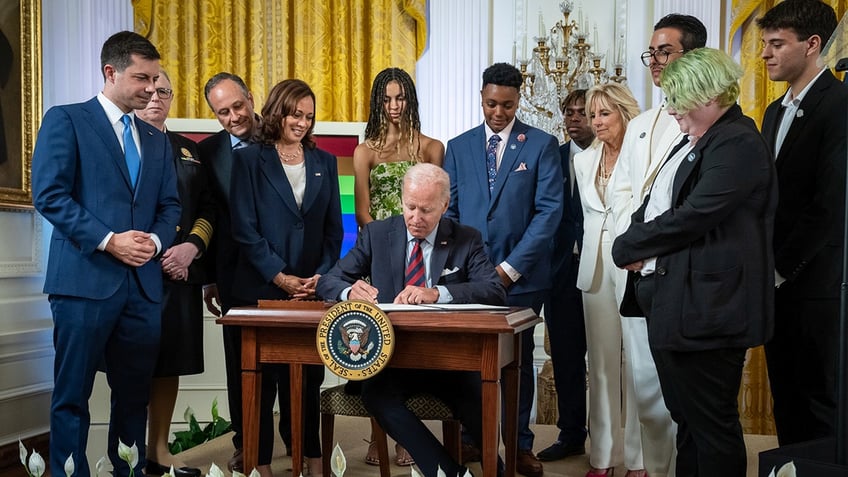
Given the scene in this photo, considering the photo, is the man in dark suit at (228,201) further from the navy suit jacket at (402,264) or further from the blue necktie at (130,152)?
the navy suit jacket at (402,264)

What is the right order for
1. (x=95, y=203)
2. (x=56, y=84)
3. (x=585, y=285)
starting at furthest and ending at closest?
(x=56, y=84), (x=585, y=285), (x=95, y=203)

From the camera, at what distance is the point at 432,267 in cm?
296

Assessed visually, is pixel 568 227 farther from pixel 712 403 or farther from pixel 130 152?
pixel 130 152

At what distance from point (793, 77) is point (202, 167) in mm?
2383

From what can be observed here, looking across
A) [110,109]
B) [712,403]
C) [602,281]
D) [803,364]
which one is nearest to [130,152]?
[110,109]

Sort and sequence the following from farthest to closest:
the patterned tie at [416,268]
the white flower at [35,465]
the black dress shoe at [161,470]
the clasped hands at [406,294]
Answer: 1. the black dress shoe at [161,470]
2. the patterned tie at [416,268]
3. the clasped hands at [406,294]
4. the white flower at [35,465]

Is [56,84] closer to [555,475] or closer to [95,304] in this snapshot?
[95,304]

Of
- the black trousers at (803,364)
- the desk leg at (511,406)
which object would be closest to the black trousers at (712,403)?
the black trousers at (803,364)

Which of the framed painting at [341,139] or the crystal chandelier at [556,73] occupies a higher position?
the crystal chandelier at [556,73]

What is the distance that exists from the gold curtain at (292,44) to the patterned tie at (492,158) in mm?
2074

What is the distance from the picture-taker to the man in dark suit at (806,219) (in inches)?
104

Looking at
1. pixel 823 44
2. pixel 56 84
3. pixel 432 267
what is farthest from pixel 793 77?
pixel 56 84

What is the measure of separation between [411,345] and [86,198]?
1.28m

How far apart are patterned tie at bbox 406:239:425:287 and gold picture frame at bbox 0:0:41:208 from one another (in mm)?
2299
